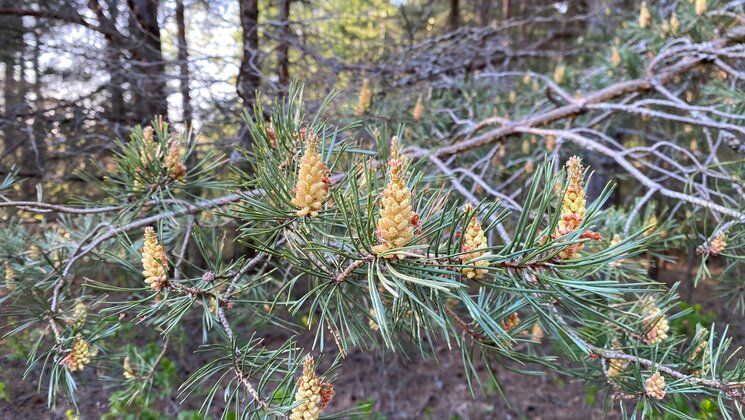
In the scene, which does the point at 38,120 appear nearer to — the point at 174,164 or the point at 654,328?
the point at 174,164

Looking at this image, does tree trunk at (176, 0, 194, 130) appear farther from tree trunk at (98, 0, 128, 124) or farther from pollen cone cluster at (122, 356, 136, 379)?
pollen cone cluster at (122, 356, 136, 379)

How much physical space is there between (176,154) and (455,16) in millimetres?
3638

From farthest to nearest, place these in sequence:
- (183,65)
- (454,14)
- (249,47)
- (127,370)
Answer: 1. (454,14)
2. (183,65)
3. (249,47)
4. (127,370)

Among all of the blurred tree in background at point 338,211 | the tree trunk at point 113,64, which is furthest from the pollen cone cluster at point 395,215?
the tree trunk at point 113,64

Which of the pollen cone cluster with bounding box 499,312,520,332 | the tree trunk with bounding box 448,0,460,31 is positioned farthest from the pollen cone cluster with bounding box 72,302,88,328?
the tree trunk with bounding box 448,0,460,31

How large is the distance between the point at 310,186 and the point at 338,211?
0.23 feet

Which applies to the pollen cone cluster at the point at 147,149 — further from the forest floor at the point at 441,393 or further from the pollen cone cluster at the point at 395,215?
the forest floor at the point at 441,393

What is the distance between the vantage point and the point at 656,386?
0.69m

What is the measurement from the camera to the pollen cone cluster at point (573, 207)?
1.71ft

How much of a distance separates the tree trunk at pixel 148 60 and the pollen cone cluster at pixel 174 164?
134 cm

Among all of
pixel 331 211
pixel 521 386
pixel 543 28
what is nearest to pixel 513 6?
pixel 543 28

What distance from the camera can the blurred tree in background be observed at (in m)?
0.58

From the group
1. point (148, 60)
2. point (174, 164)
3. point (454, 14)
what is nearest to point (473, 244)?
point (174, 164)

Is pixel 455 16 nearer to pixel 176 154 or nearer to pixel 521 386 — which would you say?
pixel 521 386
